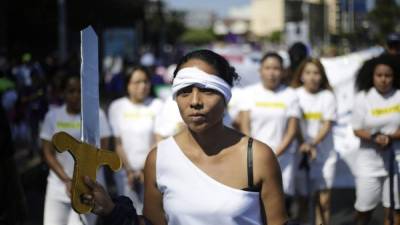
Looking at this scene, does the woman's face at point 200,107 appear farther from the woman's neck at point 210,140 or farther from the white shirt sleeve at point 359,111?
the white shirt sleeve at point 359,111

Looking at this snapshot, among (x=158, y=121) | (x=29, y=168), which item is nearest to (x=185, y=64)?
(x=158, y=121)

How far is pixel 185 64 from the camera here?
2.78m

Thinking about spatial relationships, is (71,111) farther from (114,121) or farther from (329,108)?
(329,108)

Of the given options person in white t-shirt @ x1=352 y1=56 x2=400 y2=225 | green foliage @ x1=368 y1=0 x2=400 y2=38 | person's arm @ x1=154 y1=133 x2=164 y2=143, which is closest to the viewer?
person in white t-shirt @ x1=352 y1=56 x2=400 y2=225

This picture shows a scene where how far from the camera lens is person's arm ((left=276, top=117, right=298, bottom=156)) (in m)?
6.06

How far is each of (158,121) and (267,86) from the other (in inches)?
40.3

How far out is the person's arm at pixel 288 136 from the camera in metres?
6.06

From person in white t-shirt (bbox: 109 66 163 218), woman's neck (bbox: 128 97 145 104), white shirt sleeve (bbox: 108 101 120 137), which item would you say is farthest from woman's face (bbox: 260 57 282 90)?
white shirt sleeve (bbox: 108 101 120 137)

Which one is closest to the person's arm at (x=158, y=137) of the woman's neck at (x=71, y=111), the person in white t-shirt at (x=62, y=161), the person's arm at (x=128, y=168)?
the person's arm at (x=128, y=168)

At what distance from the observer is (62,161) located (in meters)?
5.13

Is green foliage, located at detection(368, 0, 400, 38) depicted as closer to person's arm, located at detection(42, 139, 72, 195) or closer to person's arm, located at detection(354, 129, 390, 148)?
person's arm, located at detection(354, 129, 390, 148)

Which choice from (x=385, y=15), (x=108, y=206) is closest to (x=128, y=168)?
(x=108, y=206)

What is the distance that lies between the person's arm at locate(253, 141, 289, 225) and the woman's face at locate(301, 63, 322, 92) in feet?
12.7

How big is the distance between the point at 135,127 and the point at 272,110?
4.04 feet
